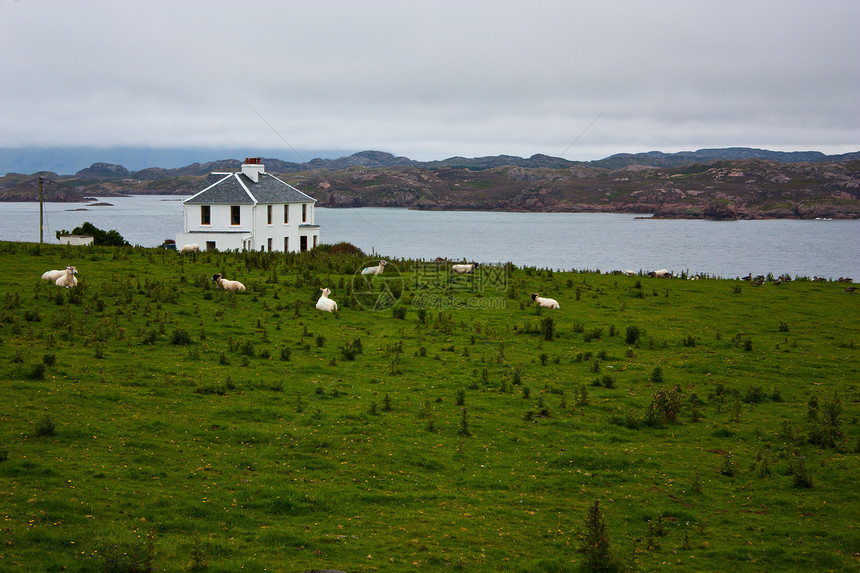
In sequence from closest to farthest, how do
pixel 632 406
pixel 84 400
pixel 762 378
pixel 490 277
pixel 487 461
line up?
pixel 487 461
pixel 84 400
pixel 632 406
pixel 762 378
pixel 490 277

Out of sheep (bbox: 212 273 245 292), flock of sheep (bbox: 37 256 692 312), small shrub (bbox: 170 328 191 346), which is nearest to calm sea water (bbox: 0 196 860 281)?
flock of sheep (bbox: 37 256 692 312)

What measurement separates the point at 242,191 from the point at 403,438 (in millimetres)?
47068

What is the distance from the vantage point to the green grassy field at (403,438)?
8.59 m

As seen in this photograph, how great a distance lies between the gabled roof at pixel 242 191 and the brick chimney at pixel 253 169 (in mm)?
395

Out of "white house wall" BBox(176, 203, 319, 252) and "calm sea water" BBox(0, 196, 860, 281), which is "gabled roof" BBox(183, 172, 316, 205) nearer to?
"white house wall" BBox(176, 203, 319, 252)

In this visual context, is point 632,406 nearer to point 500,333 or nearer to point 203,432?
point 500,333

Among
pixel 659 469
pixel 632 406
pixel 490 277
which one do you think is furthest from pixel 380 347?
pixel 490 277

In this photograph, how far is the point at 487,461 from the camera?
11914 mm

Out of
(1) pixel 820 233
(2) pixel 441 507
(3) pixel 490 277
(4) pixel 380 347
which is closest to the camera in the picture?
(2) pixel 441 507

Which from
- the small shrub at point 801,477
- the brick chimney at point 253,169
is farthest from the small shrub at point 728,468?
the brick chimney at point 253,169

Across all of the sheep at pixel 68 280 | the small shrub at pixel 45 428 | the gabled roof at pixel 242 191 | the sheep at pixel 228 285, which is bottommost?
the small shrub at pixel 45 428

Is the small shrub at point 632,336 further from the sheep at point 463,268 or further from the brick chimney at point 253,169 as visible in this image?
the brick chimney at point 253,169

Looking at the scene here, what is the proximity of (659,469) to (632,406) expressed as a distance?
3.70 meters

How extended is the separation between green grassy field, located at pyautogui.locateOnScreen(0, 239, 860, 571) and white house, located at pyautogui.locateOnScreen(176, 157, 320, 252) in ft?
95.1
